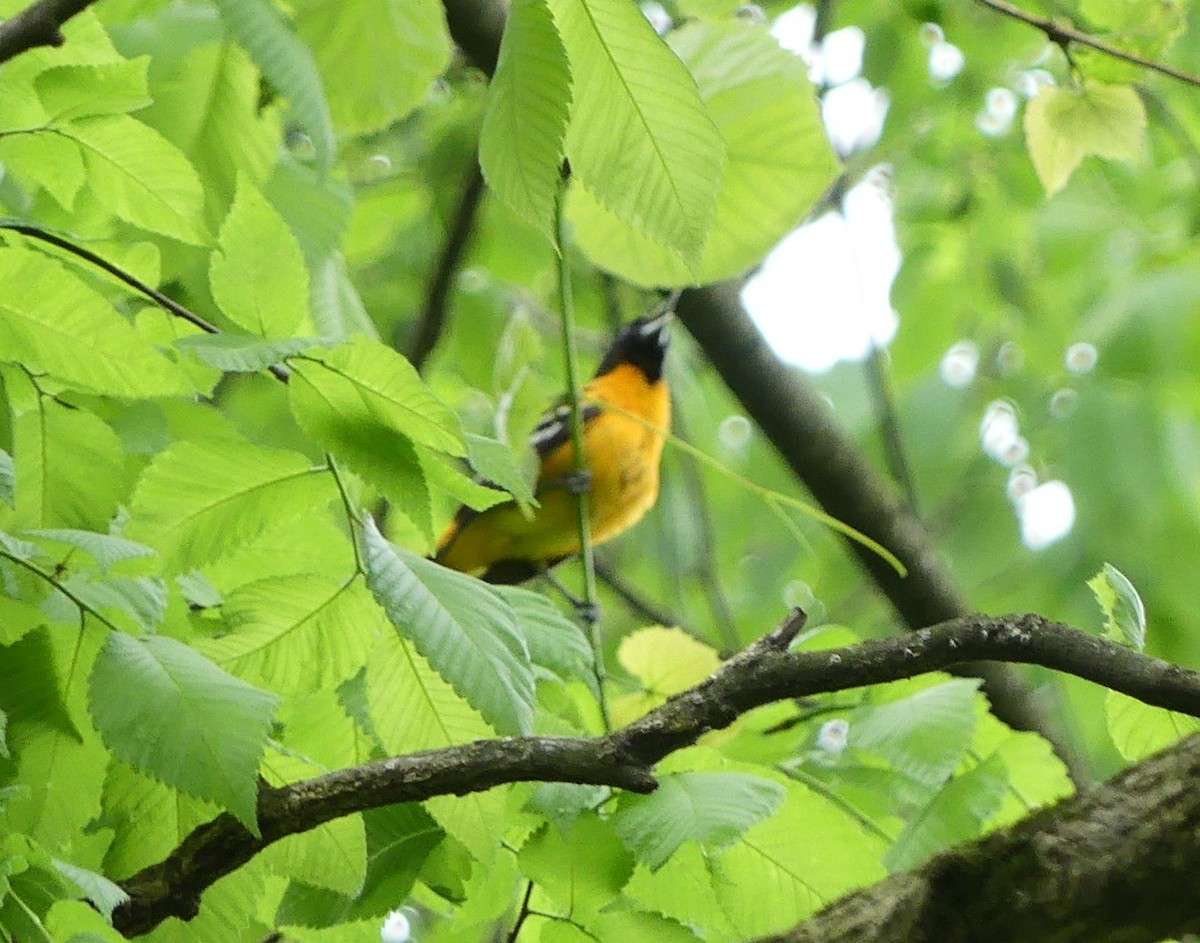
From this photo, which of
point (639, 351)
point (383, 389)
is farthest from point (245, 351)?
point (639, 351)

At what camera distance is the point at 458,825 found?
56.2 inches

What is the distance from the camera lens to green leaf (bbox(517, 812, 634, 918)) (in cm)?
153

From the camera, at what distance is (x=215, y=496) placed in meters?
1.42

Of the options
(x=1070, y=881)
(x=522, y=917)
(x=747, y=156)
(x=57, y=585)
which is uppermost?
(x=747, y=156)

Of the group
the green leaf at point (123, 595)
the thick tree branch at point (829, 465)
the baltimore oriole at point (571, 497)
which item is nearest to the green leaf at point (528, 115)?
the green leaf at point (123, 595)

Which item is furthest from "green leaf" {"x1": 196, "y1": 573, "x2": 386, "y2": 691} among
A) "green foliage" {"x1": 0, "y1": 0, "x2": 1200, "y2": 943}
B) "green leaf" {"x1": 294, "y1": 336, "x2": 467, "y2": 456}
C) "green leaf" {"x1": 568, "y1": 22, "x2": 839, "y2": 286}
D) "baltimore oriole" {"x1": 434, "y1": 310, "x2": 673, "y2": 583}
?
"baltimore oriole" {"x1": 434, "y1": 310, "x2": 673, "y2": 583}

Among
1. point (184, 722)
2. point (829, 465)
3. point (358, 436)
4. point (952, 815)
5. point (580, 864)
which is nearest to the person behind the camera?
point (184, 722)

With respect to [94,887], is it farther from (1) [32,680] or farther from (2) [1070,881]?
(2) [1070,881]

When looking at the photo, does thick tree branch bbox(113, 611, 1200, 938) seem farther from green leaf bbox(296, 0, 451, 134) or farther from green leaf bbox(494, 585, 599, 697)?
green leaf bbox(296, 0, 451, 134)

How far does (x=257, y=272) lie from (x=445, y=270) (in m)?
2.85

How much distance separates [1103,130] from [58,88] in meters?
1.43

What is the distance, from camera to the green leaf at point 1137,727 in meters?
1.42

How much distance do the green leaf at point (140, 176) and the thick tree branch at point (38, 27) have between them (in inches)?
13.1

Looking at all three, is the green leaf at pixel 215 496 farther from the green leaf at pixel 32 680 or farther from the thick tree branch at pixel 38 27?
the thick tree branch at pixel 38 27
